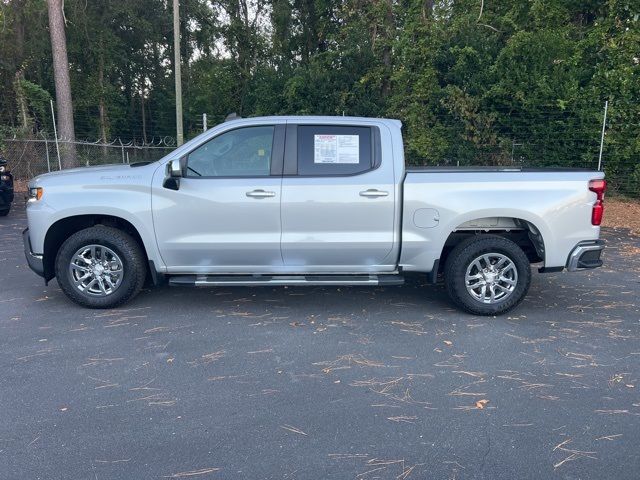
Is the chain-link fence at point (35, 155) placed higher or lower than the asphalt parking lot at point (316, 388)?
higher

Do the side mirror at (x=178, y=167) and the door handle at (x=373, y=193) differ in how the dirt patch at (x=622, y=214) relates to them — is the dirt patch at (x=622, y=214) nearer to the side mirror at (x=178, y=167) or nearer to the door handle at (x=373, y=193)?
the door handle at (x=373, y=193)

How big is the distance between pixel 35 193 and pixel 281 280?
103 inches

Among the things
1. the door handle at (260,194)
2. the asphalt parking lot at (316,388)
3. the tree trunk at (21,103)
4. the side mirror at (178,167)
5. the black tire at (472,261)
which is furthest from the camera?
the tree trunk at (21,103)

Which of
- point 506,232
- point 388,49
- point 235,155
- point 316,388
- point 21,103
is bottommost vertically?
point 316,388

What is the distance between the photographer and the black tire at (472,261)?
18.1 ft

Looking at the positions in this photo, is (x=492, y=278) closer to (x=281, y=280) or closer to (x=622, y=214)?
(x=281, y=280)

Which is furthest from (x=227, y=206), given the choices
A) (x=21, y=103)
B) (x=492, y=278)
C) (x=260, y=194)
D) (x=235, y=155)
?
(x=21, y=103)

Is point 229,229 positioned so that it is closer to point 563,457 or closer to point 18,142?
point 563,457

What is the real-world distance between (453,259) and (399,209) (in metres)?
0.76

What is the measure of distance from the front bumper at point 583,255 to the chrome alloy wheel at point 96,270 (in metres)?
4.52

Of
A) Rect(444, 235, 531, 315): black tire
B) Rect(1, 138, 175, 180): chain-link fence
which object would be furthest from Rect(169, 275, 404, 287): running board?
Rect(1, 138, 175, 180): chain-link fence

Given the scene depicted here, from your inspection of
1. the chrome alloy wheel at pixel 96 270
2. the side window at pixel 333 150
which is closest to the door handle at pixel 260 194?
the side window at pixel 333 150

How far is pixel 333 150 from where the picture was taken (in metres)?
5.58

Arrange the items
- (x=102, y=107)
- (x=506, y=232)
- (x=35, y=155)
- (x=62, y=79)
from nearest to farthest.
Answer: (x=506, y=232) < (x=35, y=155) < (x=62, y=79) < (x=102, y=107)
